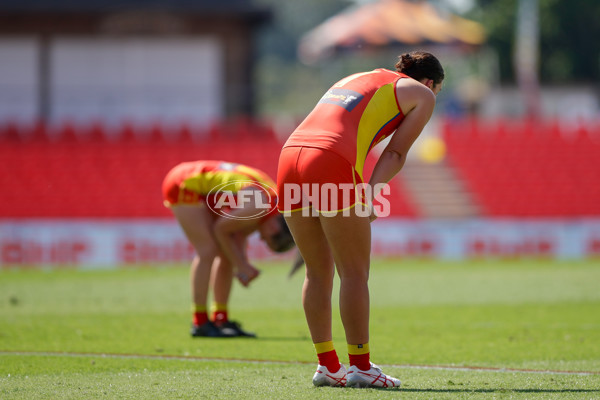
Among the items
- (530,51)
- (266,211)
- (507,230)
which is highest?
(530,51)

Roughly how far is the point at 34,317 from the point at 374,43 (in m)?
25.7

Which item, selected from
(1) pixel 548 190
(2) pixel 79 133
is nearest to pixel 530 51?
(1) pixel 548 190

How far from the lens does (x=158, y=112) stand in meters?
30.0

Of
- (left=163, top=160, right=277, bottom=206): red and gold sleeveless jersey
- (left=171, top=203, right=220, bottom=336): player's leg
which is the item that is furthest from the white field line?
(left=163, top=160, right=277, bottom=206): red and gold sleeveless jersey

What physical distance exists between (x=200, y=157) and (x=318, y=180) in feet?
66.0

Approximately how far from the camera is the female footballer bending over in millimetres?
5777

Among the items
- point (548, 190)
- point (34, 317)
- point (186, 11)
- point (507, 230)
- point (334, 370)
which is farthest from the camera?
point (186, 11)

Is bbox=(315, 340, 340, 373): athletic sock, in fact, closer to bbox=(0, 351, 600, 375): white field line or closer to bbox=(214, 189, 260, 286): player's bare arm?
bbox=(0, 351, 600, 375): white field line

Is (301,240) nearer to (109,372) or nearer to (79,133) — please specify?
(109,372)

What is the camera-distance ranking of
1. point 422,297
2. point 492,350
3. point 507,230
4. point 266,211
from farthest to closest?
1. point 507,230
2. point 422,297
3. point 266,211
4. point 492,350

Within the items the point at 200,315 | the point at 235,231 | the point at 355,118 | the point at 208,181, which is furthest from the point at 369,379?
the point at 208,181

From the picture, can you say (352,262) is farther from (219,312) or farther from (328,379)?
(219,312)

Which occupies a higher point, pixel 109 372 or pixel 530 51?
pixel 530 51

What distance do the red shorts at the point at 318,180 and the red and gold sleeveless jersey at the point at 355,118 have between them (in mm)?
53
